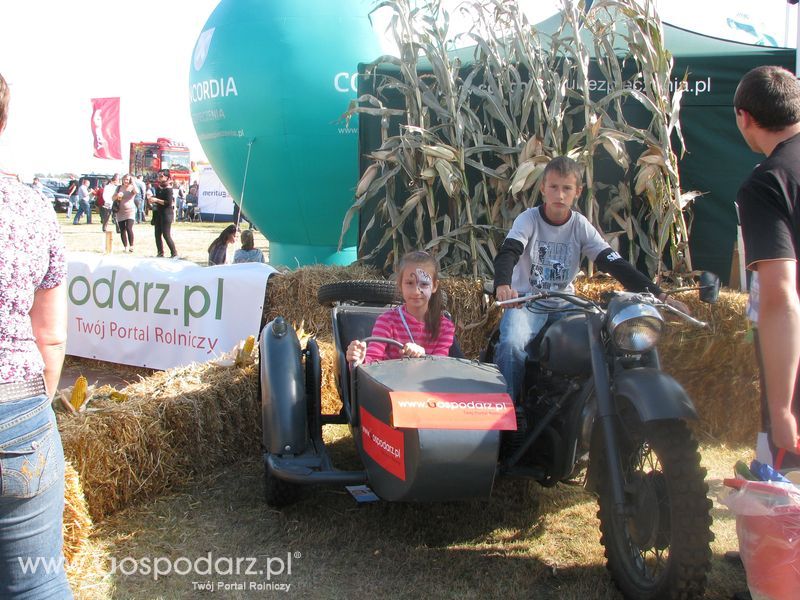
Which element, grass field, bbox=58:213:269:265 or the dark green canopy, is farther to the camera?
grass field, bbox=58:213:269:265

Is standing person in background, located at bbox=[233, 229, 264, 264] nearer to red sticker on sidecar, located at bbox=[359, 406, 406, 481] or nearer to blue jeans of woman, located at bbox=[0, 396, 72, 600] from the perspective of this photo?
red sticker on sidecar, located at bbox=[359, 406, 406, 481]

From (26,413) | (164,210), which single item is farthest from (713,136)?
(164,210)

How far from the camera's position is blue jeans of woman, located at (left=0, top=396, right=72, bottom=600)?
1.64 metres

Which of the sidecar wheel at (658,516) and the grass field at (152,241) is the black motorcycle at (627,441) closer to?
the sidecar wheel at (658,516)

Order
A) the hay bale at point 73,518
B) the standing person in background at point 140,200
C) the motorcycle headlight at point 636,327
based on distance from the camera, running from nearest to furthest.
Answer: the motorcycle headlight at point 636,327
the hay bale at point 73,518
the standing person in background at point 140,200

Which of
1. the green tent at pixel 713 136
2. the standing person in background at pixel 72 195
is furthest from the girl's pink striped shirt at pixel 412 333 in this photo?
the standing person in background at pixel 72 195

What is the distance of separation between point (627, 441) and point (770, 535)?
613 mm

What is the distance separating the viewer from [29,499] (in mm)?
1679

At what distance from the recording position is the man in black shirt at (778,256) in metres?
2.04

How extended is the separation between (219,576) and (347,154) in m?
6.02

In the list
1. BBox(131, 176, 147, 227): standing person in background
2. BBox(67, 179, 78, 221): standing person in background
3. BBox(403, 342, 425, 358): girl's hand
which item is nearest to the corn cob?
BBox(403, 342, 425, 358): girl's hand

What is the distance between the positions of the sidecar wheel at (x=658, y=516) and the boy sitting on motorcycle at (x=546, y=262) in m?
0.55

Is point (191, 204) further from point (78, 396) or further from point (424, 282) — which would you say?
point (424, 282)

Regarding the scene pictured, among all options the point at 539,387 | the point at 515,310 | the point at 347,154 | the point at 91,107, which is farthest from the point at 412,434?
the point at 91,107
